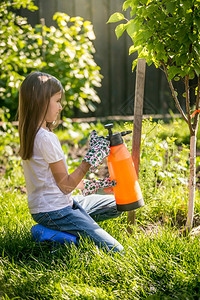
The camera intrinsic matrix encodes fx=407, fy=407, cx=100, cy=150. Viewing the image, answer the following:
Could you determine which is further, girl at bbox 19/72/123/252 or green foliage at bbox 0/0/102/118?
green foliage at bbox 0/0/102/118

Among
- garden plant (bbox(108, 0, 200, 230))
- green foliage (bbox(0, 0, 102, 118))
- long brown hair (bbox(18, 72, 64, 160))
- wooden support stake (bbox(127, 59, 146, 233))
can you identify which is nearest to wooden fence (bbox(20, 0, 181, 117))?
green foliage (bbox(0, 0, 102, 118))

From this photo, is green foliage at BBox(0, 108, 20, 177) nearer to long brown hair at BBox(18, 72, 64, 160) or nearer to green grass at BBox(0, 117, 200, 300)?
green grass at BBox(0, 117, 200, 300)

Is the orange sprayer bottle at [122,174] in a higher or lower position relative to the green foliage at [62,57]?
lower

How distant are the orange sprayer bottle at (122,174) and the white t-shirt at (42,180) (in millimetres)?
255

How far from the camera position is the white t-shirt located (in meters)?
1.96

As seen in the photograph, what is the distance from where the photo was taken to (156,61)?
215 cm

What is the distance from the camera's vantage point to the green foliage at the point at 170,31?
5.97 feet

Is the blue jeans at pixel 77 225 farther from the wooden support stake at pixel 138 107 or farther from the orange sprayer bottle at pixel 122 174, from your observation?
the wooden support stake at pixel 138 107

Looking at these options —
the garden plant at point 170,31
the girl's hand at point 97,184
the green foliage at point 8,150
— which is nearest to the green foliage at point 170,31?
the garden plant at point 170,31

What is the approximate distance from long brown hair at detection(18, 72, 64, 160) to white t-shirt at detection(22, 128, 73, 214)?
0.03 m

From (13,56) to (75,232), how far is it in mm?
2520

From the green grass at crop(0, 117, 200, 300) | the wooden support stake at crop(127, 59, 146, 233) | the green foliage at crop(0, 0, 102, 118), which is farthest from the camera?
the green foliage at crop(0, 0, 102, 118)

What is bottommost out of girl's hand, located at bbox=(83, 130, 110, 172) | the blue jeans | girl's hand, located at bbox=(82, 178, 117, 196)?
the blue jeans

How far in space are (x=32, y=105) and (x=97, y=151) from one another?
0.39 metres
